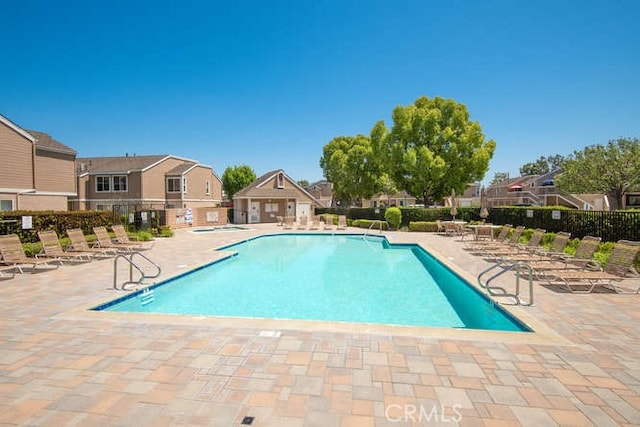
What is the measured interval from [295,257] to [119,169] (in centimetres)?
2605

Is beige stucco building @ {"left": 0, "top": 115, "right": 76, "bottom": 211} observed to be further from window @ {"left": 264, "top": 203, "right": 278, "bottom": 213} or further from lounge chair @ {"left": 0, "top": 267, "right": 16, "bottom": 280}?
window @ {"left": 264, "top": 203, "right": 278, "bottom": 213}

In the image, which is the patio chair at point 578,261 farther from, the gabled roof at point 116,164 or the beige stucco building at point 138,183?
the gabled roof at point 116,164

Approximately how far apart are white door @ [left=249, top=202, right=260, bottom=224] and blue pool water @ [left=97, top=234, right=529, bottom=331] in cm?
2093

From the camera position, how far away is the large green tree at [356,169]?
38188mm

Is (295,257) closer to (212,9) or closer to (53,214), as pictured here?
(53,214)

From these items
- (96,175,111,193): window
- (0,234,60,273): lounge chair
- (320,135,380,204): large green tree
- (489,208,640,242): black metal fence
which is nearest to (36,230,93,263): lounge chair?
(0,234,60,273): lounge chair

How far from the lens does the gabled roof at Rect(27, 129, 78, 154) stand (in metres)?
21.7

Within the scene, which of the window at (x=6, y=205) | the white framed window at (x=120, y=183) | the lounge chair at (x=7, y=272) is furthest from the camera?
the white framed window at (x=120, y=183)

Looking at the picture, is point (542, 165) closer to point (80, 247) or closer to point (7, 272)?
point (80, 247)

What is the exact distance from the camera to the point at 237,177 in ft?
185

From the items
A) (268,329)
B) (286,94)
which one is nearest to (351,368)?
(268,329)

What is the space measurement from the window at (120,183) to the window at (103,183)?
0.69m

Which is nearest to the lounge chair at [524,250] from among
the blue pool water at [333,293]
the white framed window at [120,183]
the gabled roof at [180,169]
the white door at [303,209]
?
the blue pool water at [333,293]

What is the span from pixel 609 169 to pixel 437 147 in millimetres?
17370
